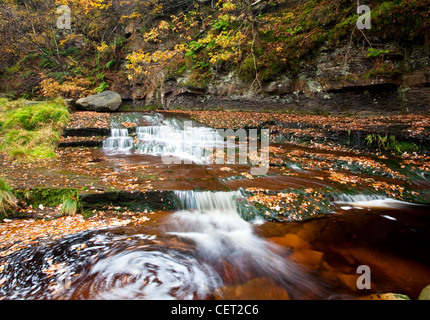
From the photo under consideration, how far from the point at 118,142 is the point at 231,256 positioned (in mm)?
7759

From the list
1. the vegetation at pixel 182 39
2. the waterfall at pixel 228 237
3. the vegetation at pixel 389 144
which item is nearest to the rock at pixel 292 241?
the waterfall at pixel 228 237

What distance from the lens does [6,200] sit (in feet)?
12.4

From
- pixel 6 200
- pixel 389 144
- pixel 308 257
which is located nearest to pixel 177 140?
pixel 6 200

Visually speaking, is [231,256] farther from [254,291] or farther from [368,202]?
[368,202]

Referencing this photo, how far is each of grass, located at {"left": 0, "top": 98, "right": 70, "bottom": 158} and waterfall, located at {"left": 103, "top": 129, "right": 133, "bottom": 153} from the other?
183cm

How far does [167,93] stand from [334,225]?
14419 mm

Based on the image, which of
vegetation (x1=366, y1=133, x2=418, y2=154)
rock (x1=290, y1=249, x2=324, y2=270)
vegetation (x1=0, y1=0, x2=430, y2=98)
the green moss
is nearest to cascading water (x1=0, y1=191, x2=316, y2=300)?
rock (x1=290, y1=249, x2=324, y2=270)

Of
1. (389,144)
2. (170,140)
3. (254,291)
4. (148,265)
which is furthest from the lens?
(170,140)

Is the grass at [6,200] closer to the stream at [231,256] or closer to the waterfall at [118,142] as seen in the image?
the stream at [231,256]

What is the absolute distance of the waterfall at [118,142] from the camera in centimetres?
882

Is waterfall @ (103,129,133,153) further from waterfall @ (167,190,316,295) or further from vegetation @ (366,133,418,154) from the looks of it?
vegetation @ (366,133,418,154)

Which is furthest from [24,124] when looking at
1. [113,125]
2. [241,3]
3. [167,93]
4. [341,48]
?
[341,48]

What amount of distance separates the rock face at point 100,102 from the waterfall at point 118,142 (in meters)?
5.19

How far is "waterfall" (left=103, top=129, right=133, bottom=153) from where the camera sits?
882cm
